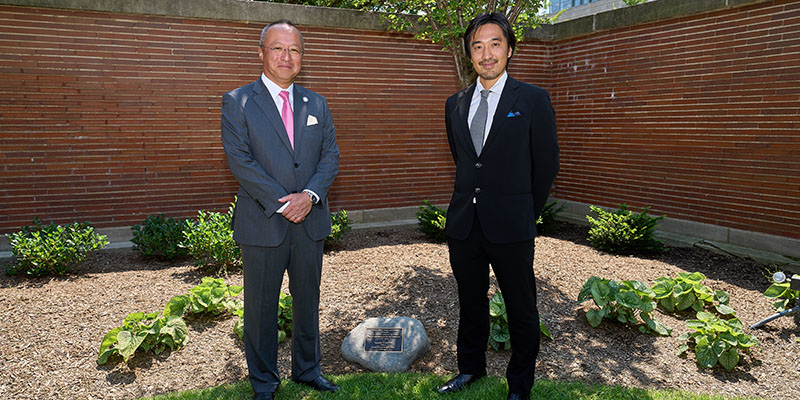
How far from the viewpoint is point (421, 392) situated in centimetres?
361

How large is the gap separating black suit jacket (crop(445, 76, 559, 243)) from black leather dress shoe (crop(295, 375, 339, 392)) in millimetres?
1444

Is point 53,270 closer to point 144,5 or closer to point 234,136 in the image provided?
point 144,5

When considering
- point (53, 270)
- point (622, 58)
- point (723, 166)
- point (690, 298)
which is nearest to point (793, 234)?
point (723, 166)

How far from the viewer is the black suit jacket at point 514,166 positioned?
122 inches

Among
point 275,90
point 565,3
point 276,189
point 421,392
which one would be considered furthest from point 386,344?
point 565,3

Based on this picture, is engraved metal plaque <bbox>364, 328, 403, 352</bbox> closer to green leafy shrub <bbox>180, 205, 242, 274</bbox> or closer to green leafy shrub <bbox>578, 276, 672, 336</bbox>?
green leafy shrub <bbox>578, 276, 672, 336</bbox>

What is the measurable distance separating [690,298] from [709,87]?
12.7ft

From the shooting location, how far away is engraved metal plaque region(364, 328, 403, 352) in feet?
13.5

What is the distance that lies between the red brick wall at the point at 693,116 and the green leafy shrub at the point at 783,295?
7.32ft

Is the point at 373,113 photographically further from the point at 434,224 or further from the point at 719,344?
the point at 719,344

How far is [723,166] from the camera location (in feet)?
23.9

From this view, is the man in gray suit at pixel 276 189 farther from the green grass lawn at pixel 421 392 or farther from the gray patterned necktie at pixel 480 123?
the gray patterned necktie at pixel 480 123

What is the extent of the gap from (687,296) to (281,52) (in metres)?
4.34

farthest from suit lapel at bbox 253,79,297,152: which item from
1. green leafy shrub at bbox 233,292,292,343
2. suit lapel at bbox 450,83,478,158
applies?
green leafy shrub at bbox 233,292,292,343
